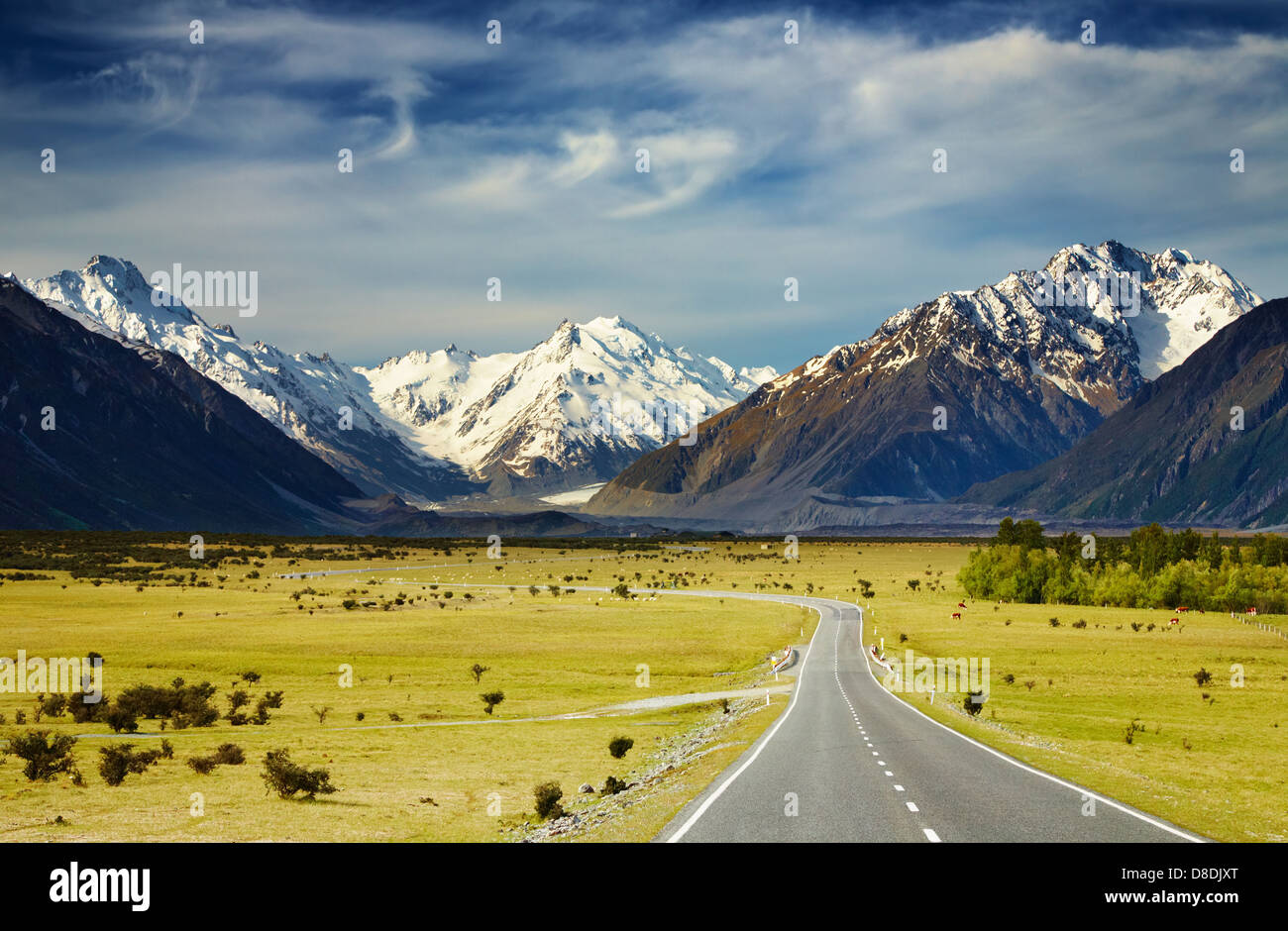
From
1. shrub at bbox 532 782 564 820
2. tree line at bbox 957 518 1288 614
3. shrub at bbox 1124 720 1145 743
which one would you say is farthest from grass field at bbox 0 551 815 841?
tree line at bbox 957 518 1288 614

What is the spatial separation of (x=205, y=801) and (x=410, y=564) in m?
168

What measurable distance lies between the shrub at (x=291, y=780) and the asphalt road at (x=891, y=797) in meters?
10.7

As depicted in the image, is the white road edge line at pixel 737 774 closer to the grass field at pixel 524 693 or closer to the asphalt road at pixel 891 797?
the asphalt road at pixel 891 797

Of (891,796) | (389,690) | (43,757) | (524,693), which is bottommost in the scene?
(524,693)

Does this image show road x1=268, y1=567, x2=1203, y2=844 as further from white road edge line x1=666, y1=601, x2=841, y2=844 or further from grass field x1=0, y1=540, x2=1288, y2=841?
grass field x1=0, y1=540, x2=1288, y2=841

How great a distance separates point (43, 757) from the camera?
103 ft

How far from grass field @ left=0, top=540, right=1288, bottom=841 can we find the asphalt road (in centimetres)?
122

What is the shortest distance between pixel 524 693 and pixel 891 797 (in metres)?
37.5

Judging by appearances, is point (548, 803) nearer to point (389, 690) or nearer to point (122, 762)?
point (122, 762)

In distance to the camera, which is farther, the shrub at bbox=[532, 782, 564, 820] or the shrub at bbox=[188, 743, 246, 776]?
the shrub at bbox=[188, 743, 246, 776]

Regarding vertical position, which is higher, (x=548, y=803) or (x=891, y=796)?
(x=891, y=796)

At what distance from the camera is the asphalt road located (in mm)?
19578

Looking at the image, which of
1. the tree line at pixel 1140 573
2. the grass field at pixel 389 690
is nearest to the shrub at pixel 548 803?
the grass field at pixel 389 690

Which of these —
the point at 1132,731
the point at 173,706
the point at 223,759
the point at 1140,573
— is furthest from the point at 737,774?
the point at 1140,573
